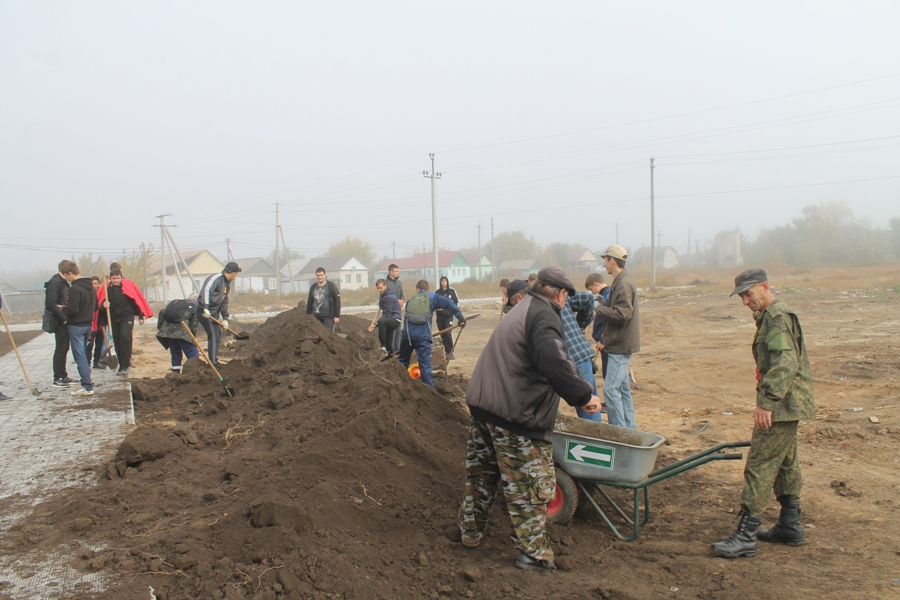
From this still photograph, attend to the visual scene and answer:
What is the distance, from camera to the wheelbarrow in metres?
4.02

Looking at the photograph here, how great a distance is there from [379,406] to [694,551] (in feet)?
8.81

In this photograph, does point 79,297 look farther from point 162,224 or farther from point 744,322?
point 162,224

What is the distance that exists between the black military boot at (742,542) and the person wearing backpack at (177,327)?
286 inches

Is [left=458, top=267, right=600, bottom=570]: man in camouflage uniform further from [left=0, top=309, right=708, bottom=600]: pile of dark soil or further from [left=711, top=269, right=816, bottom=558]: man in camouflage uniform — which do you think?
[left=711, top=269, right=816, bottom=558]: man in camouflage uniform

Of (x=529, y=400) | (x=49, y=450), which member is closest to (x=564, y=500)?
(x=529, y=400)

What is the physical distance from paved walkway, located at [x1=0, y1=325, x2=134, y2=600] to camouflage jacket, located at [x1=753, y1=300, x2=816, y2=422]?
3.94m

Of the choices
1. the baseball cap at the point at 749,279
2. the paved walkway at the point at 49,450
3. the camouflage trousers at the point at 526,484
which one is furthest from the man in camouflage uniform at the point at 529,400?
the paved walkway at the point at 49,450

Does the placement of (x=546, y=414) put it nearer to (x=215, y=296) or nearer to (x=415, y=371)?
(x=415, y=371)

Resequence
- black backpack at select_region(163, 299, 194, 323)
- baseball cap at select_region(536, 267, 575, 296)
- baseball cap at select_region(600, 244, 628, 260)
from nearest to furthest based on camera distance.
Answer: baseball cap at select_region(536, 267, 575, 296) → baseball cap at select_region(600, 244, 628, 260) → black backpack at select_region(163, 299, 194, 323)

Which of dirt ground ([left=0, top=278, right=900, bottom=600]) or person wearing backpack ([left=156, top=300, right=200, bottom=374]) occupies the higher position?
person wearing backpack ([left=156, top=300, right=200, bottom=374])

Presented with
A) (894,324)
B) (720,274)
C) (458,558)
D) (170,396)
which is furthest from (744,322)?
(720,274)

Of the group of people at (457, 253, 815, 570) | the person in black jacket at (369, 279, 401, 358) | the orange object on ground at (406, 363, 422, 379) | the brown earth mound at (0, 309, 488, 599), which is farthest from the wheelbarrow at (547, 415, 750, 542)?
the person in black jacket at (369, 279, 401, 358)

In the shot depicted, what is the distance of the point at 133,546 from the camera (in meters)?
3.86

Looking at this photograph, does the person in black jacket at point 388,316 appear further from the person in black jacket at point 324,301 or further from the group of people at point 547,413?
the group of people at point 547,413
